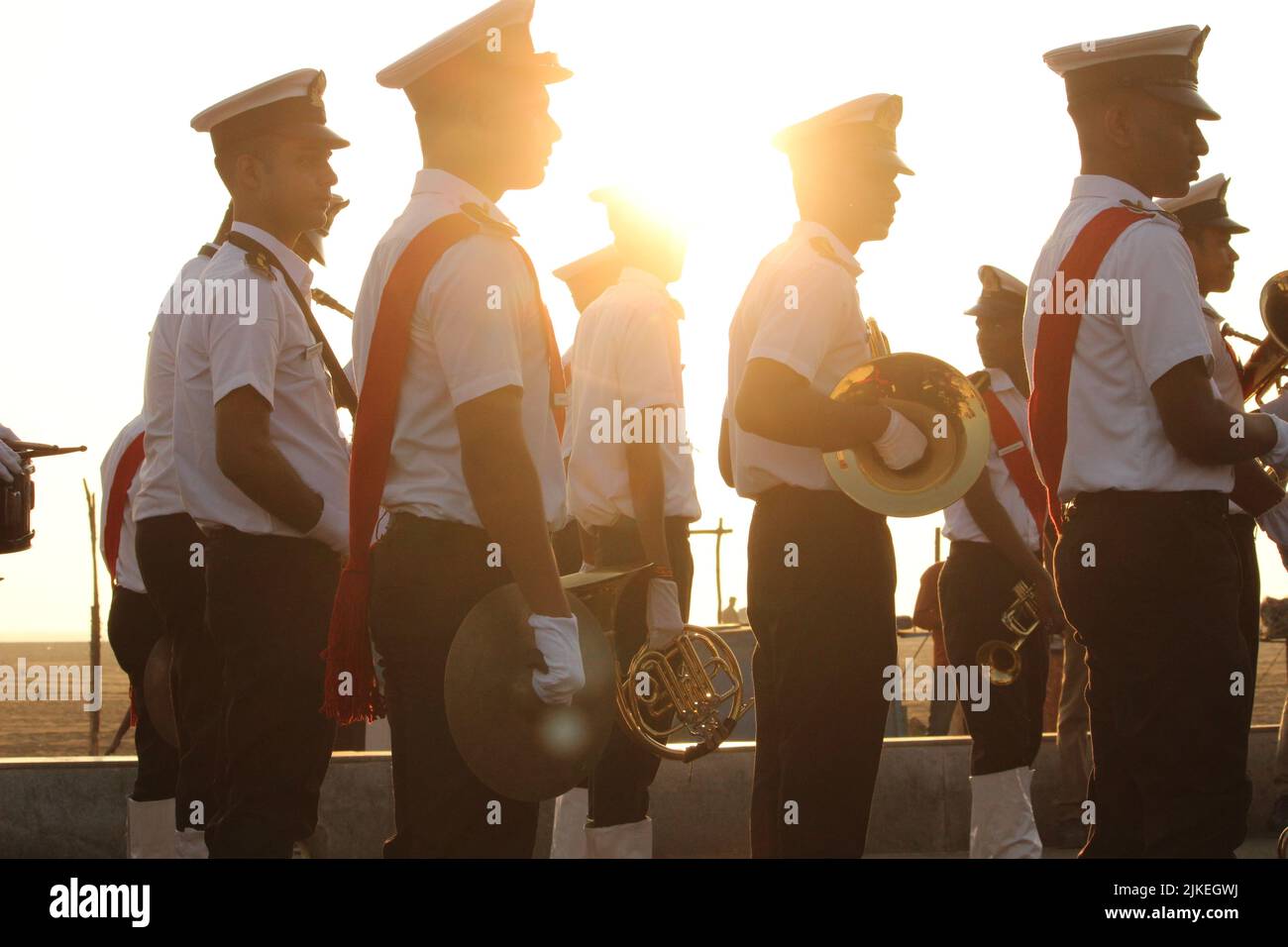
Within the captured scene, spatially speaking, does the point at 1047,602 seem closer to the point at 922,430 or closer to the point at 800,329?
the point at 922,430

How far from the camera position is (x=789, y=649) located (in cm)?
460

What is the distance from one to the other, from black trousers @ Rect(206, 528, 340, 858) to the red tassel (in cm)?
48

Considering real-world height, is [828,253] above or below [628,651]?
above

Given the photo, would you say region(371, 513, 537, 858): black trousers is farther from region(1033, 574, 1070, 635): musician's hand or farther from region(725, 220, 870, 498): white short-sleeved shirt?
region(1033, 574, 1070, 635): musician's hand

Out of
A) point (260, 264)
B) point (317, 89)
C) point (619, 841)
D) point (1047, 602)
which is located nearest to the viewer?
point (260, 264)

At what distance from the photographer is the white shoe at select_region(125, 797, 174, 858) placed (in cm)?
632

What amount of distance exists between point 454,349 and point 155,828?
3.38m

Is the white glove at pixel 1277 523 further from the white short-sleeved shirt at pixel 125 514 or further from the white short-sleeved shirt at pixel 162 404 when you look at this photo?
the white short-sleeved shirt at pixel 125 514

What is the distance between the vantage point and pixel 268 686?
4.25 metres

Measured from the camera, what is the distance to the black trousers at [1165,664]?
4.00 m

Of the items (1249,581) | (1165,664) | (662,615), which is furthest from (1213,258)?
(1165,664)

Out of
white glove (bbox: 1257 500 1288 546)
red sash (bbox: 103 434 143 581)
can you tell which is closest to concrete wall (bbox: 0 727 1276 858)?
red sash (bbox: 103 434 143 581)
